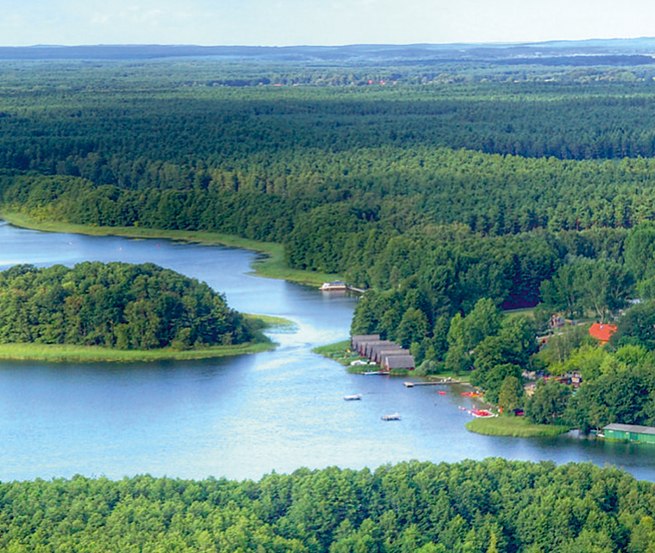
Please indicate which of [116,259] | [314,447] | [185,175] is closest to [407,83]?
[185,175]

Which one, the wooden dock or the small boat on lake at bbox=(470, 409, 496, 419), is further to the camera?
the wooden dock

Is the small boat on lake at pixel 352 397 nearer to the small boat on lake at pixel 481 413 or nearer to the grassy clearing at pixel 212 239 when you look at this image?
the small boat on lake at pixel 481 413

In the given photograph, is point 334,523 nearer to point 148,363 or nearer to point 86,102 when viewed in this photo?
point 148,363

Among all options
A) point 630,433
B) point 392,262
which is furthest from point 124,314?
point 630,433

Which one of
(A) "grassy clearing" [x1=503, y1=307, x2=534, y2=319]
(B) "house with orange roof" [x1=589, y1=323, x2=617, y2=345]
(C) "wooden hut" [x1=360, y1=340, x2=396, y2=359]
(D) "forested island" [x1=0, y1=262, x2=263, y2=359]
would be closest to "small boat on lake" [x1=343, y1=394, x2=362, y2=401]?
(C) "wooden hut" [x1=360, y1=340, x2=396, y2=359]

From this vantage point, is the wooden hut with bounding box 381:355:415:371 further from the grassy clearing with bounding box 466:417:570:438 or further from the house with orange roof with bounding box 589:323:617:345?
Result: the grassy clearing with bounding box 466:417:570:438

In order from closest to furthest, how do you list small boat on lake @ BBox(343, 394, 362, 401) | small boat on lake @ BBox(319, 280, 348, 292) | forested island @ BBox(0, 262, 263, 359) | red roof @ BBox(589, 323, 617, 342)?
small boat on lake @ BBox(343, 394, 362, 401), red roof @ BBox(589, 323, 617, 342), forested island @ BBox(0, 262, 263, 359), small boat on lake @ BBox(319, 280, 348, 292)

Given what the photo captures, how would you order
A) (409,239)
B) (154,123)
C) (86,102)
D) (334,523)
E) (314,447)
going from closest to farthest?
(334,523), (314,447), (409,239), (154,123), (86,102)

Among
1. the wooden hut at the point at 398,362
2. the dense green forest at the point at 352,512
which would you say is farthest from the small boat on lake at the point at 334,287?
the dense green forest at the point at 352,512
